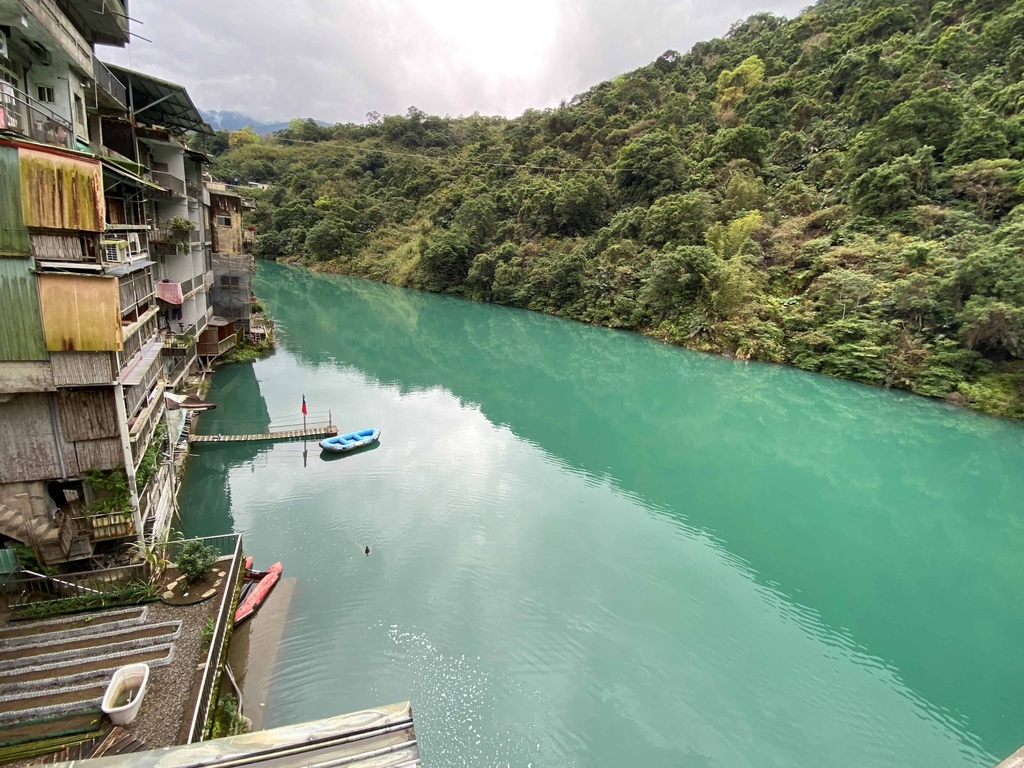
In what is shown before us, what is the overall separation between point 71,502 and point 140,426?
1304mm

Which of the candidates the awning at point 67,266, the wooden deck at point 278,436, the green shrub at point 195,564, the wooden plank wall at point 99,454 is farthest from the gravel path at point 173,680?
the wooden deck at point 278,436

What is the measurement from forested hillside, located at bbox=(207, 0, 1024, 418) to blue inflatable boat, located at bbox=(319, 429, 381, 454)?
2076 centimetres

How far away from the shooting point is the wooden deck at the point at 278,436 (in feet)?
47.3

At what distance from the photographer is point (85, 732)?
16.7 ft

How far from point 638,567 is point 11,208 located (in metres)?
11.5

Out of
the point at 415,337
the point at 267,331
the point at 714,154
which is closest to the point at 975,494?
the point at 415,337

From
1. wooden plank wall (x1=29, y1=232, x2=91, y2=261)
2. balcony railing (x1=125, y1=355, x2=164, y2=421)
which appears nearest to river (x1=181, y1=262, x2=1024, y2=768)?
balcony railing (x1=125, y1=355, x2=164, y2=421)

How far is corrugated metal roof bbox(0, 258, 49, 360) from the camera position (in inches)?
231

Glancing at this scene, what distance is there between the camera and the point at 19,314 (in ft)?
19.7

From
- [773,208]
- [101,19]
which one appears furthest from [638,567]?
[773,208]

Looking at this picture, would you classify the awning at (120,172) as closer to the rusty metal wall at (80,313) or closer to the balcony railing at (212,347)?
the rusty metal wall at (80,313)

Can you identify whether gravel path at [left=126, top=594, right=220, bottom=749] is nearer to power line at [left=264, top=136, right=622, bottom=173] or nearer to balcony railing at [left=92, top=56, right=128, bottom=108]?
balcony railing at [left=92, top=56, right=128, bottom=108]

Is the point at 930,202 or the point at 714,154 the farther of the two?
the point at 714,154

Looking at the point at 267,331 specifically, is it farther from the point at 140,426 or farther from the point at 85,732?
the point at 85,732
